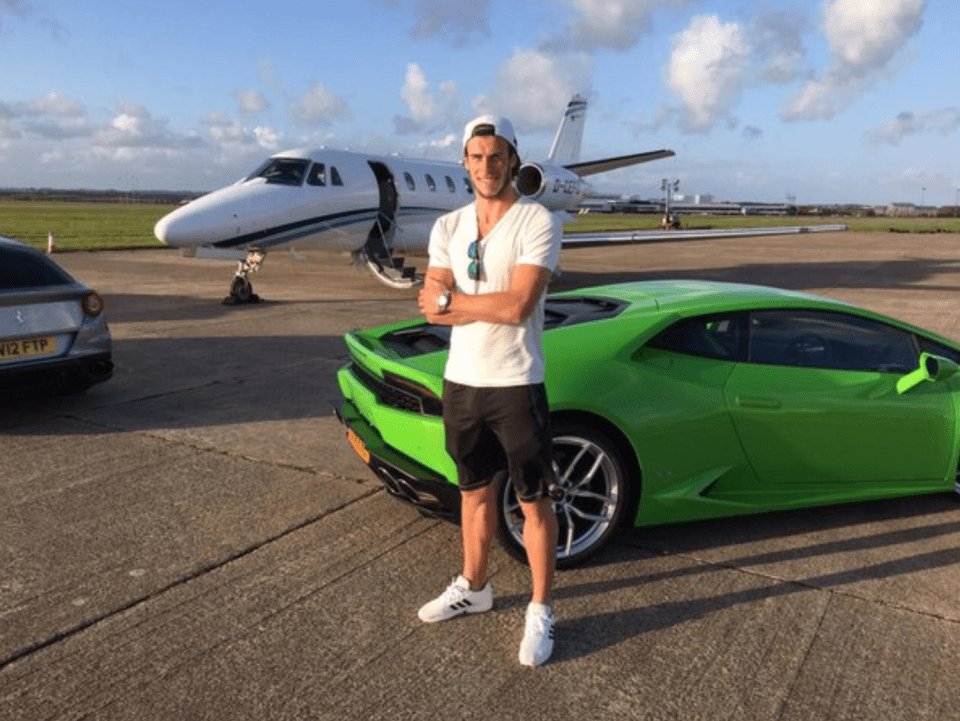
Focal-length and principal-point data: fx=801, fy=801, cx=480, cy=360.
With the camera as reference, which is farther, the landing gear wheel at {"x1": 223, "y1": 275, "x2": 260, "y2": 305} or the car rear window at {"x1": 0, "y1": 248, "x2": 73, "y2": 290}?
the landing gear wheel at {"x1": 223, "y1": 275, "x2": 260, "y2": 305}

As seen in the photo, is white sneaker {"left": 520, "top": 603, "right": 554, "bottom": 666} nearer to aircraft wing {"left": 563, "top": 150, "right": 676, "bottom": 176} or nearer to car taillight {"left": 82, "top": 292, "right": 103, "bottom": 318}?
car taillight {"left": 82, "top": 292, "right": 103, "bottom": 318}

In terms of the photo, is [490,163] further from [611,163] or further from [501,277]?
[611,163]

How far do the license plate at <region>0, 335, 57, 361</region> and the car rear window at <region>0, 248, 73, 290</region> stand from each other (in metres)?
0.46

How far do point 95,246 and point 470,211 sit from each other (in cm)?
2840

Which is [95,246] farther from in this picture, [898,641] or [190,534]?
[898,641]

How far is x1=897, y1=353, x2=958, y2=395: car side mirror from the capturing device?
436 centimetres

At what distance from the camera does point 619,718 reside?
2.78m

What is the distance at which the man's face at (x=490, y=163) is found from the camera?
291 centimetres

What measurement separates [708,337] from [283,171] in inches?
456

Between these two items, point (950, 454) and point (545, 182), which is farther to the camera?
point (545, 182)

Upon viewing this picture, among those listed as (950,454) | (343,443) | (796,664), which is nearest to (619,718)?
(796,664)

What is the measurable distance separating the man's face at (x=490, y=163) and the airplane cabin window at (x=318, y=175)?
1211cm

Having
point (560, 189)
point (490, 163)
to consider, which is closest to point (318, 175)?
point (560, 189)

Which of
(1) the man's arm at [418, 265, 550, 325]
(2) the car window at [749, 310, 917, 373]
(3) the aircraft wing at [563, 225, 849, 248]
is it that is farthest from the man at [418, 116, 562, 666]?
(3) the aircraft wing at [563, 225, 849, 248]
